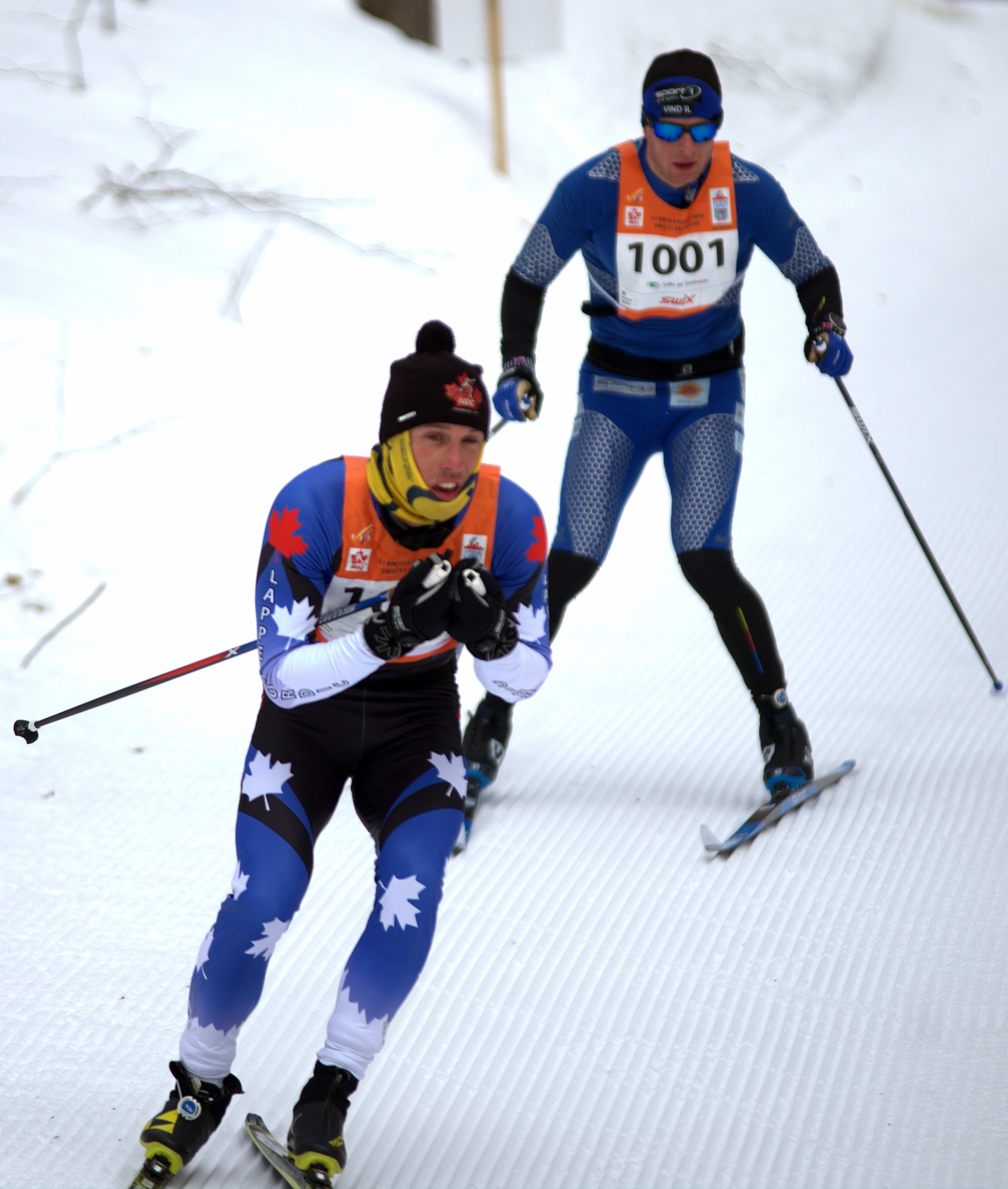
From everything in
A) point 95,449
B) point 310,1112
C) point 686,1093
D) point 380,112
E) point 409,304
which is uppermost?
point 380,112

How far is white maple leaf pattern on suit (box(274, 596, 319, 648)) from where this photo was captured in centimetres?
188

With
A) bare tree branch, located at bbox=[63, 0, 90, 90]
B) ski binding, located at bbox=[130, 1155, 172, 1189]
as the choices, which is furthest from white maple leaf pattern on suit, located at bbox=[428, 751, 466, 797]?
bare tree branch, located at bbox=[63, 0, 90, 90]

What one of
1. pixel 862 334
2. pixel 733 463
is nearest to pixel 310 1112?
pixel 733 463

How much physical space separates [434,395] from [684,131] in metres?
1.37

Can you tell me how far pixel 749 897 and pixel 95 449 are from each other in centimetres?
318

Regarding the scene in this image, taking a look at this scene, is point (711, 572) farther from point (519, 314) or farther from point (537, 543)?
point (537, 543)

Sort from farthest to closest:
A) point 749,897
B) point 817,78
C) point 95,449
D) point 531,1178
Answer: point 817,78, point 95,449, point 749,897, point 531,1178

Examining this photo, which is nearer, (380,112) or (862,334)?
(862,334)

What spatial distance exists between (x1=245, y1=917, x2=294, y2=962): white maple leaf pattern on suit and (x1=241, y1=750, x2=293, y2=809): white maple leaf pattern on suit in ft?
0.60

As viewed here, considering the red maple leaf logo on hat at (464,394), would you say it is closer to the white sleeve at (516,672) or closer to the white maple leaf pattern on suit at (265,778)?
the white sleeve at (516,672)

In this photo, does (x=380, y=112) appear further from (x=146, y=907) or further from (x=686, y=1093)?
(x=686, y=1093)

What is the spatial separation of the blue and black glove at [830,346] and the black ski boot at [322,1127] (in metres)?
2.13

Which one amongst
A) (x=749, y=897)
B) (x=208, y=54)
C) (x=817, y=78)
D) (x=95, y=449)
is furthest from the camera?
(x=817, y=78)

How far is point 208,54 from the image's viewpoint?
7.48 meters
